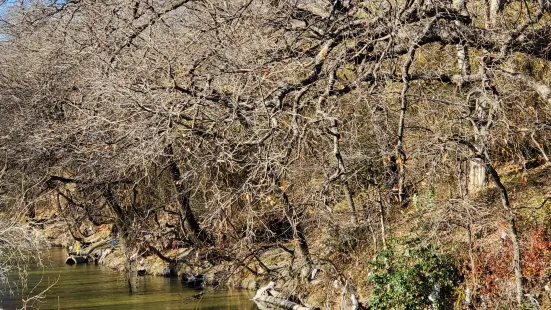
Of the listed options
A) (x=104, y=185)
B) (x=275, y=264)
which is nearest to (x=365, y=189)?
(x=275, y=264)

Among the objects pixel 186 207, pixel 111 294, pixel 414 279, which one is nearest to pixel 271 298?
pixel 111 294

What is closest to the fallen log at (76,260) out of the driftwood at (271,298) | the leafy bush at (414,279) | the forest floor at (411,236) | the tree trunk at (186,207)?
the tree trunk at (186,207)

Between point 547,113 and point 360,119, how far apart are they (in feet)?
13.4

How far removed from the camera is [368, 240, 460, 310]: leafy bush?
12625 mm

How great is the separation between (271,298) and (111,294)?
4.25 meters

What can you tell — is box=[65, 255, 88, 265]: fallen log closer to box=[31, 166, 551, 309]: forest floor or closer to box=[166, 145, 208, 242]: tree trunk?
box=[166, 145, 208, 242]: tree trunk

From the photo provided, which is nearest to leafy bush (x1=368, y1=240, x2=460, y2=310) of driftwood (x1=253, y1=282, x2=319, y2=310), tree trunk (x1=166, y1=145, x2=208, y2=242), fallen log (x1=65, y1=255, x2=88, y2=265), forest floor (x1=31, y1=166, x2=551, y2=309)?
forest floor (x1=31, y1=166, x2=551, y2=309)

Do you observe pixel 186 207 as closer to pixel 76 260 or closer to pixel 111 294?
pixel 111 294

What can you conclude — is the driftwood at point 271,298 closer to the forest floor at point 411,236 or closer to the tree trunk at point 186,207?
the forest floor at point 411,236

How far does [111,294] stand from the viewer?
19.3 metres

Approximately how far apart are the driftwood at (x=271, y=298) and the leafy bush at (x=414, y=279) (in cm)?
301

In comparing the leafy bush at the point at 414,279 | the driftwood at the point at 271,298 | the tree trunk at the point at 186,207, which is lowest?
the driftwood at the point at 271,298

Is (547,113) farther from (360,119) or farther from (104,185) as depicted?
(104,185)

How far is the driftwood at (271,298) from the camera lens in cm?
1605
